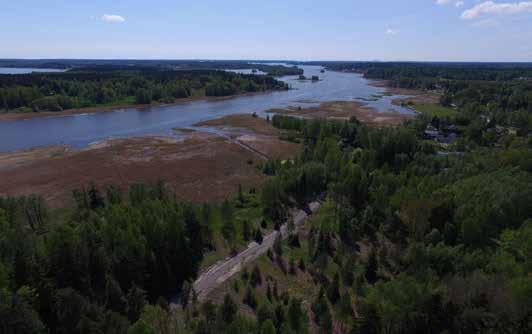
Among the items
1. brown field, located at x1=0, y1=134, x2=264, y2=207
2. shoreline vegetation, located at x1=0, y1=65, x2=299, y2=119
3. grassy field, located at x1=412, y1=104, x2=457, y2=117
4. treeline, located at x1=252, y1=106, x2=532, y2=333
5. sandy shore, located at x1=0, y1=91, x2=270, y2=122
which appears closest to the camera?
treeline, located at x1=252, y1=106, x2=532, y2=333

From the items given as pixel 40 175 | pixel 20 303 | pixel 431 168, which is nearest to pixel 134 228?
pixel 20 303

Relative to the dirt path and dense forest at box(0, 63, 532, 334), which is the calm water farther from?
the dirt path

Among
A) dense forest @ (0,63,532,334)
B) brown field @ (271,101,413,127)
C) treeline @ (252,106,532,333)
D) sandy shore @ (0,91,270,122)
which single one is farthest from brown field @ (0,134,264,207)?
brown field @ (271,101,413,127)

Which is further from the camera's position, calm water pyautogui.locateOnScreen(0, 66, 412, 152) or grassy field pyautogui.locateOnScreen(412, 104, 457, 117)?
grassy field pyautogui.locateOnScreen(412, 104, 457, 117)

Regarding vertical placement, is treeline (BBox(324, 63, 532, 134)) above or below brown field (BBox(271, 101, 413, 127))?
above

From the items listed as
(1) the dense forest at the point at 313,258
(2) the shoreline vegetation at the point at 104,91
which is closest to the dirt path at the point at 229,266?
(1) the dense forest at the point at 313,258

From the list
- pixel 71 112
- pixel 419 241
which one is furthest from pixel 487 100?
pixel 71 112
